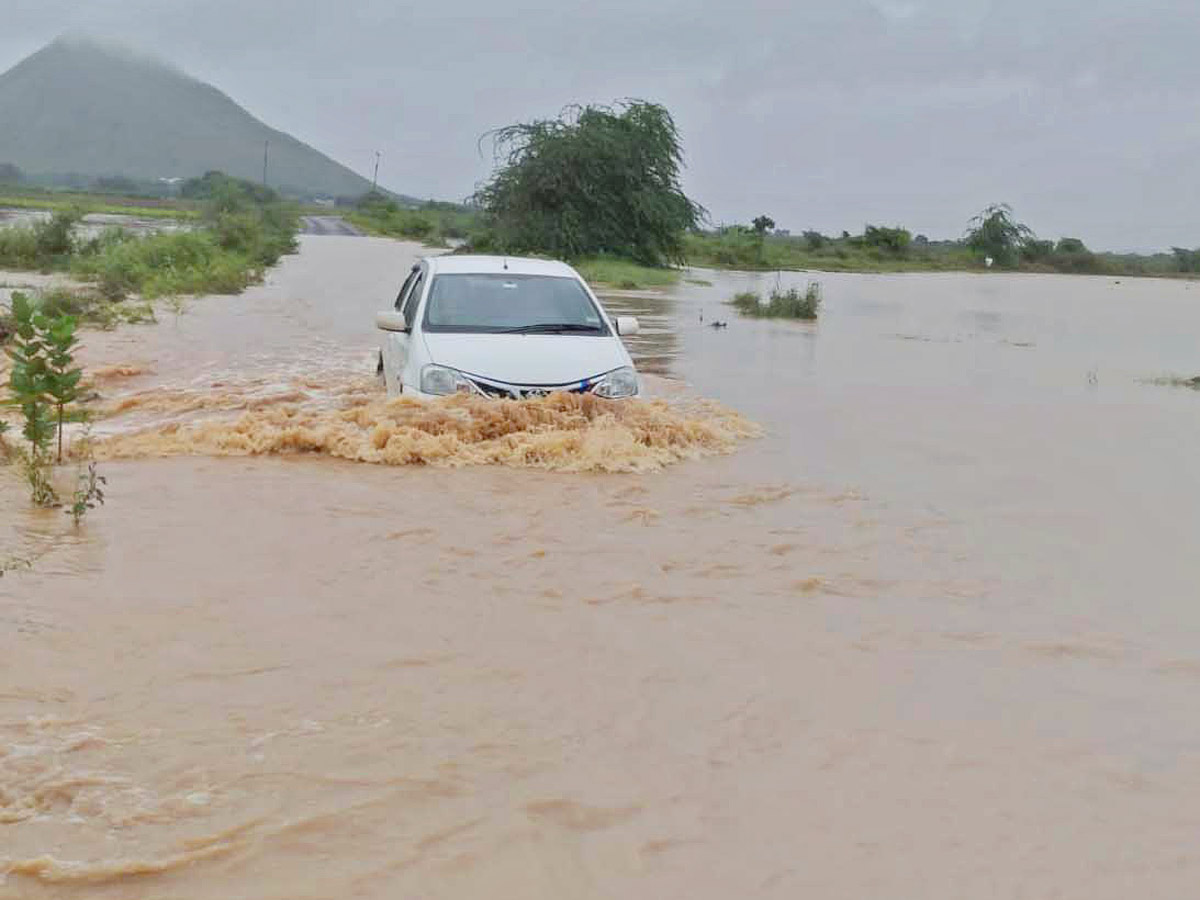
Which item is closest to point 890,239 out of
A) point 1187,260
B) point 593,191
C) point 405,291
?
point 1187,260

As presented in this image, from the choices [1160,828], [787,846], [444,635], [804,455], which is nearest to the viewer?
[787,846]

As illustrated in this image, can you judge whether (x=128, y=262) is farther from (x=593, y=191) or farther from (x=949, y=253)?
(x=949, y=253)

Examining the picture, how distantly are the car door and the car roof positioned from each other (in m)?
0.21

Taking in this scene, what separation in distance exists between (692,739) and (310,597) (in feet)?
7.17

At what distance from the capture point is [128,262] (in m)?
27.4

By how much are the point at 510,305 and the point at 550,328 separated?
437 millimetres

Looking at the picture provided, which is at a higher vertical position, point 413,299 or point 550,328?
point 413,299

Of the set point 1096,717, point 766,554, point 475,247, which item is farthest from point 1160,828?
point 475,247

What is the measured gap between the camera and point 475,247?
147 ft

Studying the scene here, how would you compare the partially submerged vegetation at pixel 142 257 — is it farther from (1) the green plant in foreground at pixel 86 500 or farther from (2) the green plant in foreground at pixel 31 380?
(1) the green plant in foreground at pixel 86 500

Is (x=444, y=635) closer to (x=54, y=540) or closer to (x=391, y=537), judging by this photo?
(x=391, y=537)

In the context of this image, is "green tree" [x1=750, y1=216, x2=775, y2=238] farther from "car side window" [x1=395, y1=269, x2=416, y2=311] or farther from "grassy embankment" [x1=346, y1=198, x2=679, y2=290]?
"car side window" [x1=395, y1=269, x2=416, y2=311]

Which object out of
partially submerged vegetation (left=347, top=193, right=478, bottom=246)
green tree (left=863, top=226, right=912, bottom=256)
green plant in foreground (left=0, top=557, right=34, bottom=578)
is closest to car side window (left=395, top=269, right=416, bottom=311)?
green plant in foreground (left=0, top=557, right=34, bottom=578)

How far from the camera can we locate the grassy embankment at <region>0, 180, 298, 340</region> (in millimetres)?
19969
